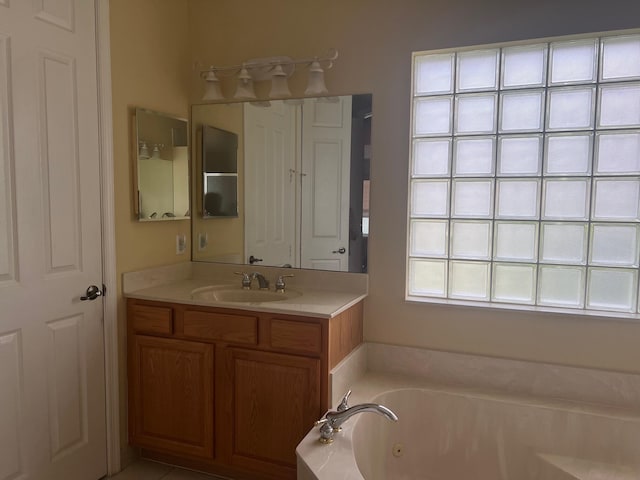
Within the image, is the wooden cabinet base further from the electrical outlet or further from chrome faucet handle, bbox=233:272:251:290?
the electrical outlet

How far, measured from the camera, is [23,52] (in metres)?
1.81

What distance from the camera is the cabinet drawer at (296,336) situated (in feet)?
6.55

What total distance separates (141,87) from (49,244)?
954mm

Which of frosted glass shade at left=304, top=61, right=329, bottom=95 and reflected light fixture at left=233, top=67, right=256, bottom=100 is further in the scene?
reflected light fixture at left=233, top=67, right=256, bottom=100

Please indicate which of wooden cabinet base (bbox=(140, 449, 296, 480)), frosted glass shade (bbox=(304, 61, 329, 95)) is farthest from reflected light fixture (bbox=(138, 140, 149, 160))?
wooden cabinet base (bbox=(140, 449, 296, 480))

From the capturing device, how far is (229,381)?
7.11 ft

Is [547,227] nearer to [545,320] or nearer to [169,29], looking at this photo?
[545,320]

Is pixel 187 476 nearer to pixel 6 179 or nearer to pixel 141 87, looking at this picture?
pixel 6 179


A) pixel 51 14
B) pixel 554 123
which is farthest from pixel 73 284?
pixel 554 123

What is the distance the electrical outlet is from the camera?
2711 mm

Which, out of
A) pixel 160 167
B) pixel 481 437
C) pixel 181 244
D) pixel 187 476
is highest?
pixel 160 167

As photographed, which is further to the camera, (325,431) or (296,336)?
(296,336)

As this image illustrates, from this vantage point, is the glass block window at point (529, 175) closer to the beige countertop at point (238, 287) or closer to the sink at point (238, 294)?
the beige countertop at point (238, 287)

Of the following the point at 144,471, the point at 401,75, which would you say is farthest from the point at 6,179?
the point at 401,75
